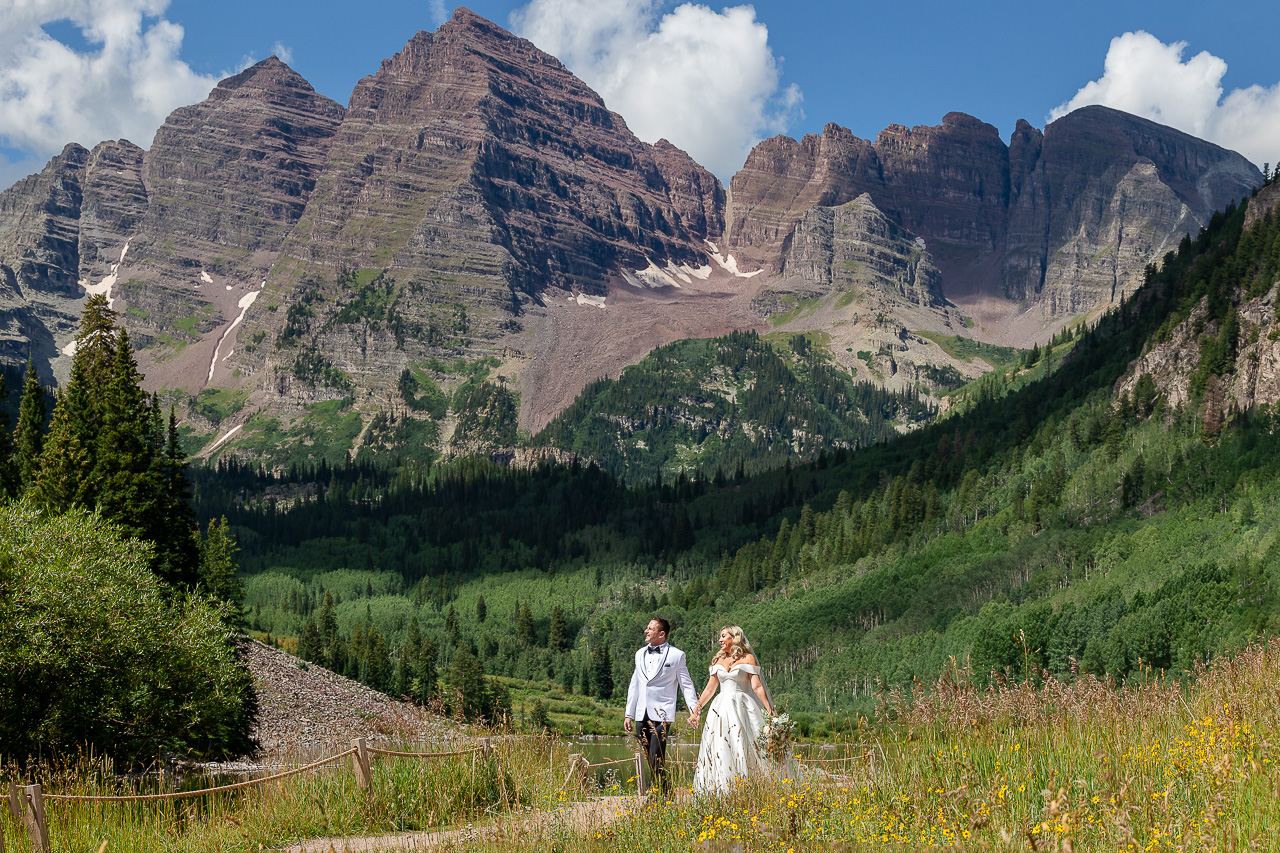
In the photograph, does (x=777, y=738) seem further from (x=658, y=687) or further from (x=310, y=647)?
(x=310, y=647)

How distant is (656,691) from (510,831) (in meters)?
5.96

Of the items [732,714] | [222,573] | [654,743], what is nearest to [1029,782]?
[732,714]

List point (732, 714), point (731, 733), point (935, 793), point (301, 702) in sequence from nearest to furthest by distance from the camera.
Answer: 1. point (935, 793)
2. point (731, 733)
3. point (732, 714)
4. point (301, 702)

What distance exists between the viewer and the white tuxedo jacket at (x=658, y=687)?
20.2 m

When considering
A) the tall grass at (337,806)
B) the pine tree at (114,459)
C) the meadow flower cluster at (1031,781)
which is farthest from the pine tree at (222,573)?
the meadow flower cluster at (1031,781)

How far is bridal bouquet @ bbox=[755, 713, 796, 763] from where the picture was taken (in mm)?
15102

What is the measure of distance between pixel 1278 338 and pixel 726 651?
199504 mm

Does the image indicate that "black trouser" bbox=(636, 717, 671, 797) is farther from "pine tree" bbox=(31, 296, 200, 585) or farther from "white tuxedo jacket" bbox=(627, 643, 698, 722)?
"pine tree" bbox=(31, 296, 200, 585)

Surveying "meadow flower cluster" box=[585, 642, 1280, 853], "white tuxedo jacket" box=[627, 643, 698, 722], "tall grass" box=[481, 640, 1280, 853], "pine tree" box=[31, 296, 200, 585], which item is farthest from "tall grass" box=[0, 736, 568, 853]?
"pine tree" box=[31, 296, 200, 585]

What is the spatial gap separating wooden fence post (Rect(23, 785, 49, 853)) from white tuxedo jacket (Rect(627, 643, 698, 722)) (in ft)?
32.1

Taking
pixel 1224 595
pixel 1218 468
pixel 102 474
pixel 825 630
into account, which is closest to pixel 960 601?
pixel 825 630

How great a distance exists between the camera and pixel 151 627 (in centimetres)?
3953

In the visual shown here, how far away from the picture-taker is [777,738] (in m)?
15.2

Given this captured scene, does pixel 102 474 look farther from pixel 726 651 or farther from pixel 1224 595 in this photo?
pixel 1224 595
